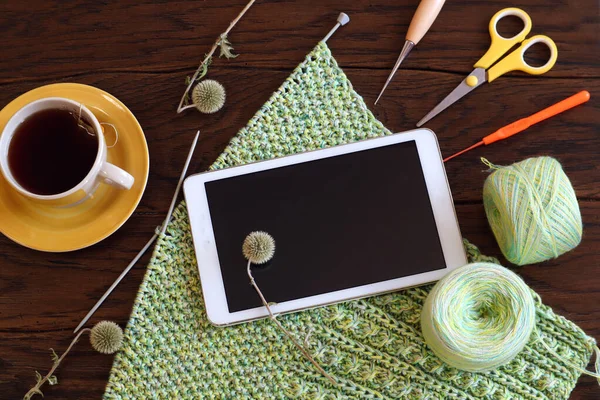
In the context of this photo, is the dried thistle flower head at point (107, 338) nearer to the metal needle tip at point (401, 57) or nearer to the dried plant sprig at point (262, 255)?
the dried plant sprig at point (262, 255)

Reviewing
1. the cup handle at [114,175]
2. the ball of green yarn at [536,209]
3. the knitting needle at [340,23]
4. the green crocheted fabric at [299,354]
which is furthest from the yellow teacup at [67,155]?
the ball of green yarn at [536,209]

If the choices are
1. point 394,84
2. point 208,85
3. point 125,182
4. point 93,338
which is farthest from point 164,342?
point 394,84

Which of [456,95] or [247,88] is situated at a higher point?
[247,88]

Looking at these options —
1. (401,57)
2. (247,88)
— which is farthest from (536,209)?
(247,88)

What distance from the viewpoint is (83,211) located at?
0.71 metres

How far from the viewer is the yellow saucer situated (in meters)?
0.70

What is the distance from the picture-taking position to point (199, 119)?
0.76 m

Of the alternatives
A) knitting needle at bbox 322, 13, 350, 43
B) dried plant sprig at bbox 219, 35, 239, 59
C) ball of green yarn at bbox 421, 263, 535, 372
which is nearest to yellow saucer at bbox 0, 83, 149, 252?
dried plant sprig at bbox 219, 35, 239, 59

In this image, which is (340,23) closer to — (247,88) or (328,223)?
(247,88)

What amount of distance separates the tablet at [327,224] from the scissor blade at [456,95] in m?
0.03

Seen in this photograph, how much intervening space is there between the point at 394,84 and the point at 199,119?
241mm

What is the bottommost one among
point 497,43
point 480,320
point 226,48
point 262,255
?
point 480,320

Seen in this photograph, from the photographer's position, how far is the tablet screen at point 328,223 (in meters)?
0.71

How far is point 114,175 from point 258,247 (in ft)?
0.57
